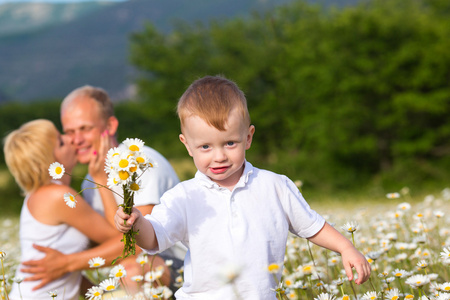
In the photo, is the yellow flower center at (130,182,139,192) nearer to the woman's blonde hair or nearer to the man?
the man

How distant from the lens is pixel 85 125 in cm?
434

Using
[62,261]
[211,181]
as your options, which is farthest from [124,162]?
[62,261]

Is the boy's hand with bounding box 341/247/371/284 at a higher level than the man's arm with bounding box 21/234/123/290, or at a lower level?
lower

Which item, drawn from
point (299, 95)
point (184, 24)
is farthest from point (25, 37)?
point (299, 95)

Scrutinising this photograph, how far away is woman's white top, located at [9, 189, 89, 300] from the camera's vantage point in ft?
12.5

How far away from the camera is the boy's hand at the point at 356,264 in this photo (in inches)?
101

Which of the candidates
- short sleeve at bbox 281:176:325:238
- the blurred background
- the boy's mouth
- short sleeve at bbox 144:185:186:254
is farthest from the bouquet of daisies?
the blurred background

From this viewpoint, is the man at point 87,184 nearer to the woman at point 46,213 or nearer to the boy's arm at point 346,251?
the woman at point 46,213

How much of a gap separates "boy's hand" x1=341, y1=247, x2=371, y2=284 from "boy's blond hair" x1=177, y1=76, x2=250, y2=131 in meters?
0.84

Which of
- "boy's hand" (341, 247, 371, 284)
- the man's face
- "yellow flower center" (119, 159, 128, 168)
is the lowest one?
"boy's hand" (341, 247, 371, 284)

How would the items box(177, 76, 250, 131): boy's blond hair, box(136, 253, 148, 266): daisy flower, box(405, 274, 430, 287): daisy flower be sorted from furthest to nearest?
box(136, 253, 148, 266): daisy flower < box(405, 274, 430, 287): daisy flower < box(177, 76, 250, 131): boy's blond hair

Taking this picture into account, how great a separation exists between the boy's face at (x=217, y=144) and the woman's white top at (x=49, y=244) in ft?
5.81

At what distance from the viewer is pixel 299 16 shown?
36438 mm

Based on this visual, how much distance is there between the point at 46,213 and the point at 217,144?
A: 191 cm
